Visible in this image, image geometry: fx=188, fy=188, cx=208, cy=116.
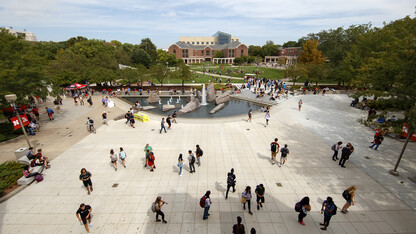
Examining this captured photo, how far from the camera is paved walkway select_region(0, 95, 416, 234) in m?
7.70

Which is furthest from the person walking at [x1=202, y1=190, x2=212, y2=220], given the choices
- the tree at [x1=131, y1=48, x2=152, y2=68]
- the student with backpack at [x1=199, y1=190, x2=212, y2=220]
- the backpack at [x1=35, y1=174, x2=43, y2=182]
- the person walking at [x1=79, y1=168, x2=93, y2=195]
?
the tree at [x1=131, y1=48, x2=152, y2=68]

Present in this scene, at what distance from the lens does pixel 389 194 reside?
A: 9312 mm

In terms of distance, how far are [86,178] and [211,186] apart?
20.0 ft

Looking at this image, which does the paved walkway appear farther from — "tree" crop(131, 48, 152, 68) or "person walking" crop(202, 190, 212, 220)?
"tree" crop(131, 48, 152, 68)

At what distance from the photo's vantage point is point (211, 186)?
9.85 meters

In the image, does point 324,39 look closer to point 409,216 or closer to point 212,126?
point 212,126

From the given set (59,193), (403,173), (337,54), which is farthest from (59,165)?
(337,54)

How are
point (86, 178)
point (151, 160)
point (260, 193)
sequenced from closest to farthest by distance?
point (260, 193)
point (86, 178)
point (151, 160)

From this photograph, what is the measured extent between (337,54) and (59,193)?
161ft

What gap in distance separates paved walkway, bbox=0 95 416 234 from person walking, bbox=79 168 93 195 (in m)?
0.36

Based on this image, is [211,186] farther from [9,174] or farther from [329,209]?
[9,174]

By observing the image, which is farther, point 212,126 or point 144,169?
point 212,126

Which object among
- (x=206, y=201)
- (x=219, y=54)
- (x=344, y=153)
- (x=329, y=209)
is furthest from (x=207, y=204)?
(x=219, y=54)

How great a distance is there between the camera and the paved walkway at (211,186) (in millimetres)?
7699
